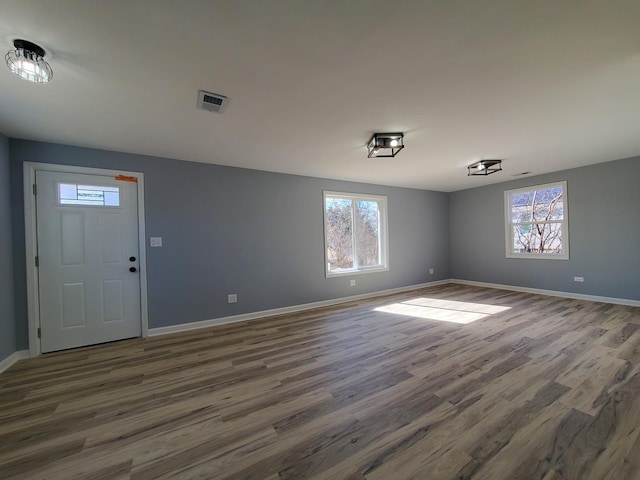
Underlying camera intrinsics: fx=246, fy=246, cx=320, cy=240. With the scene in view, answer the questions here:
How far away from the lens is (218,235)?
378cm

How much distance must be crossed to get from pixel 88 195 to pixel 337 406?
3.71m

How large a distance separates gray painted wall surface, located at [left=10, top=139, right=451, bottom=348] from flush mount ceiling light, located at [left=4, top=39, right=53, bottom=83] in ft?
5.94

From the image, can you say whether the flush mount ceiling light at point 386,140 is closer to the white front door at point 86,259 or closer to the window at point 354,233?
the window at point 354,233

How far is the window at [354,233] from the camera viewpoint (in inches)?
194

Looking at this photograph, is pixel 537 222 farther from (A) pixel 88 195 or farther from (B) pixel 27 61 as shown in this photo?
(A) pixel 88 195

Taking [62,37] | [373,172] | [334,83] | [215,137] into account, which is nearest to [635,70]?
[334,83]

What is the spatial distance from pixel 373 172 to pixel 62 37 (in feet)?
12.8

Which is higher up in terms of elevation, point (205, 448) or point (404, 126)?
point (404, 126)

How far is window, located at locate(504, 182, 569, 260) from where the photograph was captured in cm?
478

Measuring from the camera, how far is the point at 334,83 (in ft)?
6.28

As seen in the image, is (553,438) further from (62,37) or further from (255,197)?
(255,197)

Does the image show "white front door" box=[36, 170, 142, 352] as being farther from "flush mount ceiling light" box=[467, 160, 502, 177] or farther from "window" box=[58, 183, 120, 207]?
"flush mount ceiling light" box=[467, 160, 502, 177]

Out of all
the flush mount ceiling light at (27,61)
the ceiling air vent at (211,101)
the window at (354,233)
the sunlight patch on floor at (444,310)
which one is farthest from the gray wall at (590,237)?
the flush mount ceiling light at (27,61)

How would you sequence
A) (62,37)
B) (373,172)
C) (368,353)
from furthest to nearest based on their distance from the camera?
(373,172), (368,353), (62,37)
